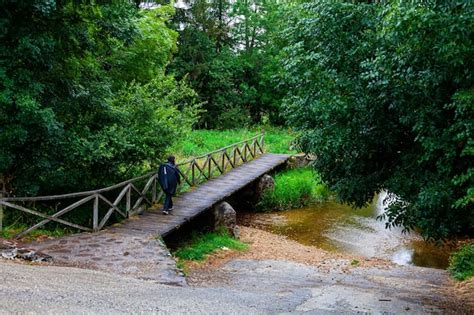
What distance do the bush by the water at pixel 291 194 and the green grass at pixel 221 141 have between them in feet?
9.39

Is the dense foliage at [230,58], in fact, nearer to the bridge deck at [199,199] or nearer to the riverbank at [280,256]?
the bridge deck at [199,199]

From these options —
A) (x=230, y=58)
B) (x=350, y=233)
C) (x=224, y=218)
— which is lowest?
(x=350, y=233)

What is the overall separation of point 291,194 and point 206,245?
8503 mm

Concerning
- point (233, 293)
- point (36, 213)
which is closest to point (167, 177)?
point (36, 213)

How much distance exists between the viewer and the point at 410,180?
7.44 metres

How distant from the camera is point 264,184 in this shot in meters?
21.2

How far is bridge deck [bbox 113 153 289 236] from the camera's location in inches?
471

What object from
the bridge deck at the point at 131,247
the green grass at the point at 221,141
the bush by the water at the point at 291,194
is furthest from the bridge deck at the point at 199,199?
the green grass at the point at 221,141

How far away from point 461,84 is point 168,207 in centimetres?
888

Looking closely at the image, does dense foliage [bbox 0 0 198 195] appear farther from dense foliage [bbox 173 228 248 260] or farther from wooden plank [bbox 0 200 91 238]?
dense foliage [bbox 173 228 248 260]

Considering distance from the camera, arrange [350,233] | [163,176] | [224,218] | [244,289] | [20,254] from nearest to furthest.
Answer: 1. [20,254]
2. [244,289]
3. [163,176]
4. [224,218]
5. [350,233]

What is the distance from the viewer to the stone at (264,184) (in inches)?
828

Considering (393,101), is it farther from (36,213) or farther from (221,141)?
(221,141)

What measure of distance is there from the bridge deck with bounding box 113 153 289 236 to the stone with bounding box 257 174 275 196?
12.1 inches
